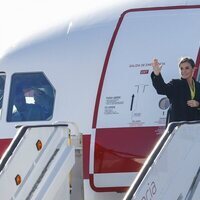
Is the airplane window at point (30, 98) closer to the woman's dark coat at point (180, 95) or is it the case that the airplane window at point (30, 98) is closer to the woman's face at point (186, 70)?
the woman's dark coat at point (180, 95)

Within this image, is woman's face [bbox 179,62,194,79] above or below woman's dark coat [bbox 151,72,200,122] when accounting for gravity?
above

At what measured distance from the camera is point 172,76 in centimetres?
1143

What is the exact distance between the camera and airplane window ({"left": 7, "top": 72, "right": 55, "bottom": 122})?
1170cm

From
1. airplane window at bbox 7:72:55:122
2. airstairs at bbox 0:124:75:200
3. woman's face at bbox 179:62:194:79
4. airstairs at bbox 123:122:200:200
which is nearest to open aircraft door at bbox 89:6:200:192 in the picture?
airplane window at bbox 7:72:55:122

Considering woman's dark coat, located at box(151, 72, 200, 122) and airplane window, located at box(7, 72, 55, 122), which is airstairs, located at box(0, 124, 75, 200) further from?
airplane window, located at box(7, 72, 55, 122)

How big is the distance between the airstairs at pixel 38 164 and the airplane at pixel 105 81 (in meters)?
1.21

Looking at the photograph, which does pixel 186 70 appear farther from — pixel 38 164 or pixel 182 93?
pixel 38 164

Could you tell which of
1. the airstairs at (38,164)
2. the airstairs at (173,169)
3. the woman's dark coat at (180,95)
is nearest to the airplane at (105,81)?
the woman's dark coat at (180,95)

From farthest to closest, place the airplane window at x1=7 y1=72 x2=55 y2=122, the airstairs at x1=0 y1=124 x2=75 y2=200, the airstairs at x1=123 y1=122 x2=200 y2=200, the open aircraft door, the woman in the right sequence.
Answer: the airplane window at x1=7 y1=72 x2=55 y2=122 < the open aircraft door < the woman < the airstairs at x1=0 y1=124 x2=75 y2=200 < the airstairs at x1=123 y1=122 x2=200 y2=200

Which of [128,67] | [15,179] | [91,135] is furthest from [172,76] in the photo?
[15,179]

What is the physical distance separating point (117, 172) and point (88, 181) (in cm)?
43

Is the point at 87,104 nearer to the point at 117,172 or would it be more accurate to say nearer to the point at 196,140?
the point at 117,172

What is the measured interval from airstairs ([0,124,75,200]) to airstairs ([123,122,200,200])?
149 centimetres

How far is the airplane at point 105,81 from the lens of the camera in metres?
11.3
